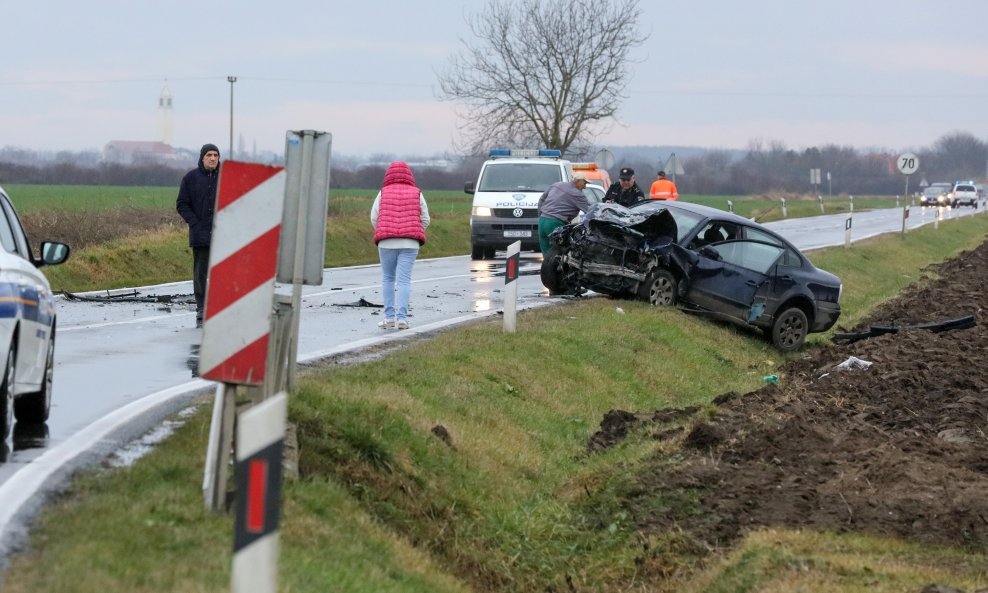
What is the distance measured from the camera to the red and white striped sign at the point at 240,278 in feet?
21.0

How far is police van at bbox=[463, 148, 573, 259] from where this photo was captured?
1164 inches

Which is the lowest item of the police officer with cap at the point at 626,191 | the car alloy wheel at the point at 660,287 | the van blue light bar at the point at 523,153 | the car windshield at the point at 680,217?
the car alloy wheel at the point at 660,287

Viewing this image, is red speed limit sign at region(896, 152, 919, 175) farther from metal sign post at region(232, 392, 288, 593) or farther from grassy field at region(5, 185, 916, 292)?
metal sign post at region(232, 392, 288, 593)

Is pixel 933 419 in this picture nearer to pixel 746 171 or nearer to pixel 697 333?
pixel 697 333

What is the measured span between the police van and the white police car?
808 inches

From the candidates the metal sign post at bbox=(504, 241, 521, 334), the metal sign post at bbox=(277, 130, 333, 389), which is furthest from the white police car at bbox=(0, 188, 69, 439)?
Answer: the metal sign post at bbox=(504, 241, 521, 334)

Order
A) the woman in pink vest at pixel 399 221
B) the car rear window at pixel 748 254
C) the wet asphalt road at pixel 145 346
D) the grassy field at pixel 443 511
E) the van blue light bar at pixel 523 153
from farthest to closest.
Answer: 1. the van blue light bar at pixel 523 153
2. the car rear window at pixel 748 254
3. the woman in pink vest at pixel 399 221
4. the wet asphalt road at pixel 145 346
5. the grassy field at pixel 443 511

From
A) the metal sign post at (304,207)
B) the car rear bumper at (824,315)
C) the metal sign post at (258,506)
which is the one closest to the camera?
the metal sign post at (258,506)

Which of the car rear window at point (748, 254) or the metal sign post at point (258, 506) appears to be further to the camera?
the car rear window at point (748, 254)

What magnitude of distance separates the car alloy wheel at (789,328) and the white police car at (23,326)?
41.1 feet

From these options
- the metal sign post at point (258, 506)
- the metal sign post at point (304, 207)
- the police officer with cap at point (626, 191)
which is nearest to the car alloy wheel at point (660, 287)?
the police officer with cap at point (626, 191)

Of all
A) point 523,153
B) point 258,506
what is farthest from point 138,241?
point 258,506

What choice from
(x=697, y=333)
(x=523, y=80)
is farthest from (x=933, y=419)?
(x=523, y=80)

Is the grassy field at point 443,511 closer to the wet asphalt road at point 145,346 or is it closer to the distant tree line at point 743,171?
the wet asphalt road at point 145,346
